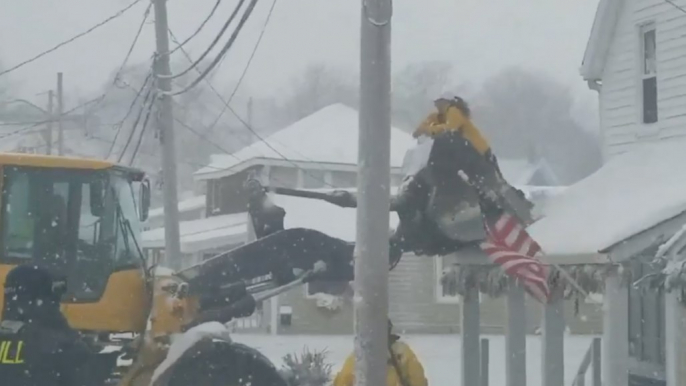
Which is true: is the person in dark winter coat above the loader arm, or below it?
below

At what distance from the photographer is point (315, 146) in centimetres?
3794

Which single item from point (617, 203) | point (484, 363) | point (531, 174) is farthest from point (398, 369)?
point (531, 174)

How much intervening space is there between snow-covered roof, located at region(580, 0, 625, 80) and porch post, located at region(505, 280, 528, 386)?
484 centimetres

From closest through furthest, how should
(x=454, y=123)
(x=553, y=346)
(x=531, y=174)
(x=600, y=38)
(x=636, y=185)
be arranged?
(x=454, y=123)
(x=553, y=346)
(x=636, y=185)
(x=600, y=38)
(x=531, y=174)

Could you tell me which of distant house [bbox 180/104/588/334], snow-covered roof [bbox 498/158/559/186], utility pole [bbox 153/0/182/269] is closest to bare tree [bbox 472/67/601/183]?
snow-covered roof [bbox 498/158/559/186]

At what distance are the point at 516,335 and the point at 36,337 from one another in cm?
622

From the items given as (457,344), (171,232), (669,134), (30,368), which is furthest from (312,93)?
(30,368)

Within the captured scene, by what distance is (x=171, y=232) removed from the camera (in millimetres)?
19219

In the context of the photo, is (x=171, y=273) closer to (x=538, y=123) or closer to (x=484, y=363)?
(x=484, y=363)

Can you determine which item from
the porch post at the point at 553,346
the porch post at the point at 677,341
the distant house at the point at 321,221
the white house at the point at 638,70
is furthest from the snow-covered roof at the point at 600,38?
the distant house at the point at 321,221

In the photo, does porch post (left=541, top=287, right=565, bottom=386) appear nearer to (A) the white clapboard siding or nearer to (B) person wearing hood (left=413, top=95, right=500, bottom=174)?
(B) person wearing hood (left=413, top=95, right=500, bottom=174)

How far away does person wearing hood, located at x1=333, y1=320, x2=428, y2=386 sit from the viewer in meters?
9.24

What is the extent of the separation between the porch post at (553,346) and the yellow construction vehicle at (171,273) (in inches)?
58.2

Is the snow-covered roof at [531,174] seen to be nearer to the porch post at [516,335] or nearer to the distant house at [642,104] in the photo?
the distant house at [642,104]
